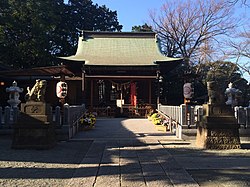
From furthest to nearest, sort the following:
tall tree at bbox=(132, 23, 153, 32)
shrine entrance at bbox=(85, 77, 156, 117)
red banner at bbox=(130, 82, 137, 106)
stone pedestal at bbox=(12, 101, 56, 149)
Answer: tall tree at bbox=(132, 23, 153, 32) → red banner at bbox=(130, 82, 137, 106) → shrine entrance at bbox=(85, 77, 156, 117) → stone pedestal at bbox=(12, 101, 56, 149)

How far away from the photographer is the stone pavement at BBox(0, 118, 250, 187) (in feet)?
15.5

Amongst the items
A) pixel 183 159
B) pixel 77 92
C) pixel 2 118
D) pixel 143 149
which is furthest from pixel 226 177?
pixel 77 92

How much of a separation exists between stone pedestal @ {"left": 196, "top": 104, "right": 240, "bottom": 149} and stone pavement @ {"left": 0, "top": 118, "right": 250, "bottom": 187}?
0.33 meters

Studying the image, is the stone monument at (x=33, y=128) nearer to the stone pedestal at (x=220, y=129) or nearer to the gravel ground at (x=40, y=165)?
the gravel ground at (x=40, y=165)

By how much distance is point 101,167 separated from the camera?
5.68m

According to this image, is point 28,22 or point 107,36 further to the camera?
point 28,22

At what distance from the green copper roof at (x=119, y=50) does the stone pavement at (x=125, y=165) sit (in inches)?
440

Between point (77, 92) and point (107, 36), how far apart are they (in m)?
6.22

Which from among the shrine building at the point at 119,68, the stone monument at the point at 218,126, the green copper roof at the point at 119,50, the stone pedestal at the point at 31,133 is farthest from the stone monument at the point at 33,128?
the green copper roof at the point at 119,50

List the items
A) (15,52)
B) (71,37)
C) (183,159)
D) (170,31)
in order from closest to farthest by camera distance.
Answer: (183,159), (15,52), (170,31), (71,37)

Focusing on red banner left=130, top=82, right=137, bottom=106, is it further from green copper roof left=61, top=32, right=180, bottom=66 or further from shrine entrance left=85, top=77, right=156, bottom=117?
green copper roof left=61, top=32, right=180, bottom=66

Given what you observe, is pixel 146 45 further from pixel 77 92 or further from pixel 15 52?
pixel 15 52

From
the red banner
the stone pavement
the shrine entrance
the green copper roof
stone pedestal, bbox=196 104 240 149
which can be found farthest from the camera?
the red banner

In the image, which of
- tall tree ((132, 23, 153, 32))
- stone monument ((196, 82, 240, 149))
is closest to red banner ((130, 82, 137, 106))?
stone monument ((196, 82, 240, 149))
